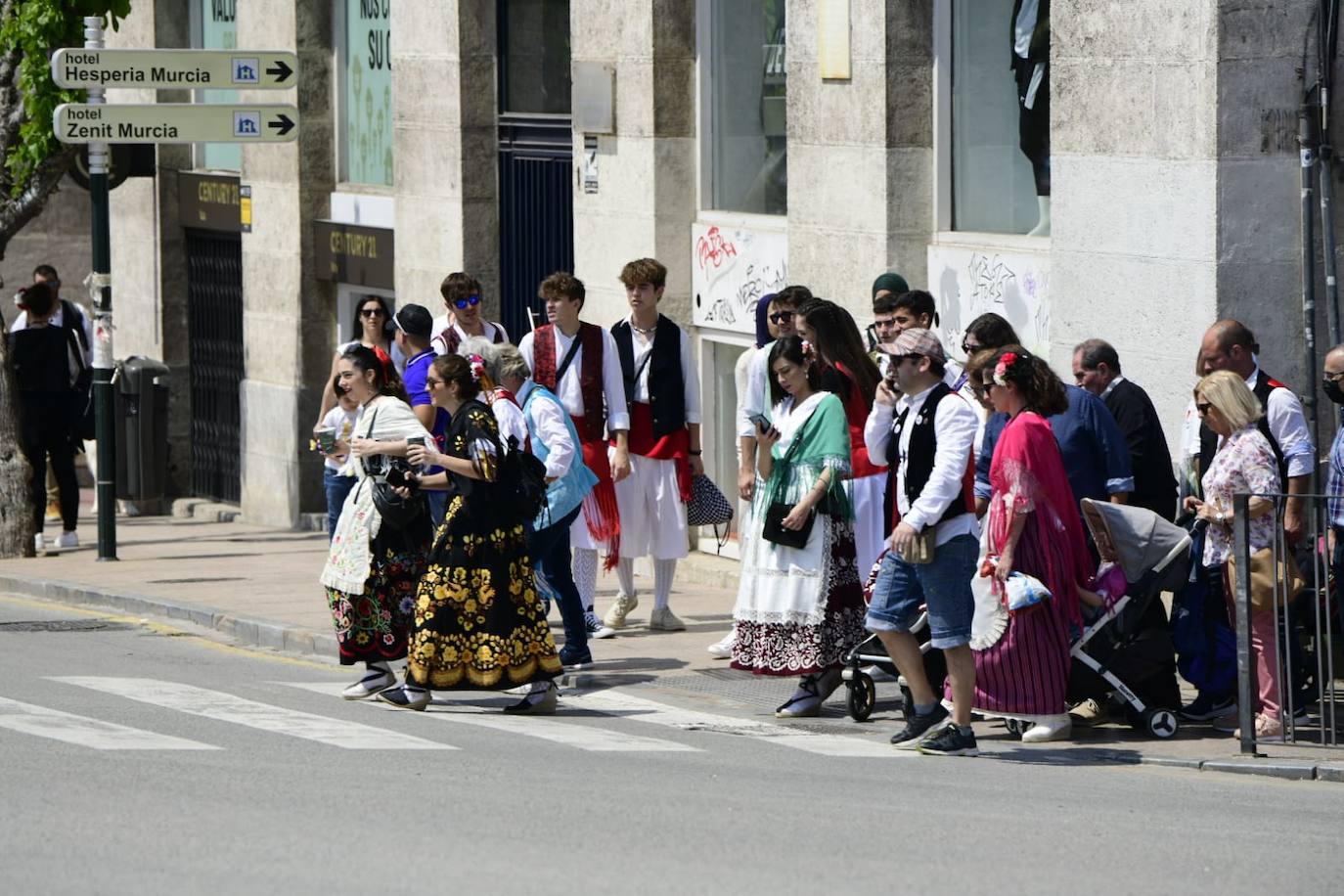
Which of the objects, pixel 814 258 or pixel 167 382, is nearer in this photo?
pixel 814 258

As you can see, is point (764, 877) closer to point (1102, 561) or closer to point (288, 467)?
point (1102, 561)

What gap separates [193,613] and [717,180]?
14.9 ft

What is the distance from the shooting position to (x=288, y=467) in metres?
20.0

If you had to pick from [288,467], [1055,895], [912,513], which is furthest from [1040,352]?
[288,467]

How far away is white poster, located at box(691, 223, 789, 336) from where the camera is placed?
14.8 meters

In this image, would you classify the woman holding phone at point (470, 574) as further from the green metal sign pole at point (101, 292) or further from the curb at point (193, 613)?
the green metal sign pole at point (101, 292)

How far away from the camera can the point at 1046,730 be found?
31.5 feet

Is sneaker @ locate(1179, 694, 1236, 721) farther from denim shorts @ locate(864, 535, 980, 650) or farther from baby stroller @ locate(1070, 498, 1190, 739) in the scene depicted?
denim shorts @ locate(864, 535, 980, 650)

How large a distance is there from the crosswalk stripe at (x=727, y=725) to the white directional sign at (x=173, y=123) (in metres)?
6.55

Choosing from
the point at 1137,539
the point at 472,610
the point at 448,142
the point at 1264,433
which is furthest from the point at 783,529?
the point at 448,142

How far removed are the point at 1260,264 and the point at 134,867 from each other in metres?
6.67

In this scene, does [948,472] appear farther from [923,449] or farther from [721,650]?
[721,650]

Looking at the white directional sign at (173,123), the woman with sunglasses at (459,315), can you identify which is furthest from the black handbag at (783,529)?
the white directional sign at (173,123)

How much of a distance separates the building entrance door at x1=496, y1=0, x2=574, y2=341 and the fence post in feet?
28.2
